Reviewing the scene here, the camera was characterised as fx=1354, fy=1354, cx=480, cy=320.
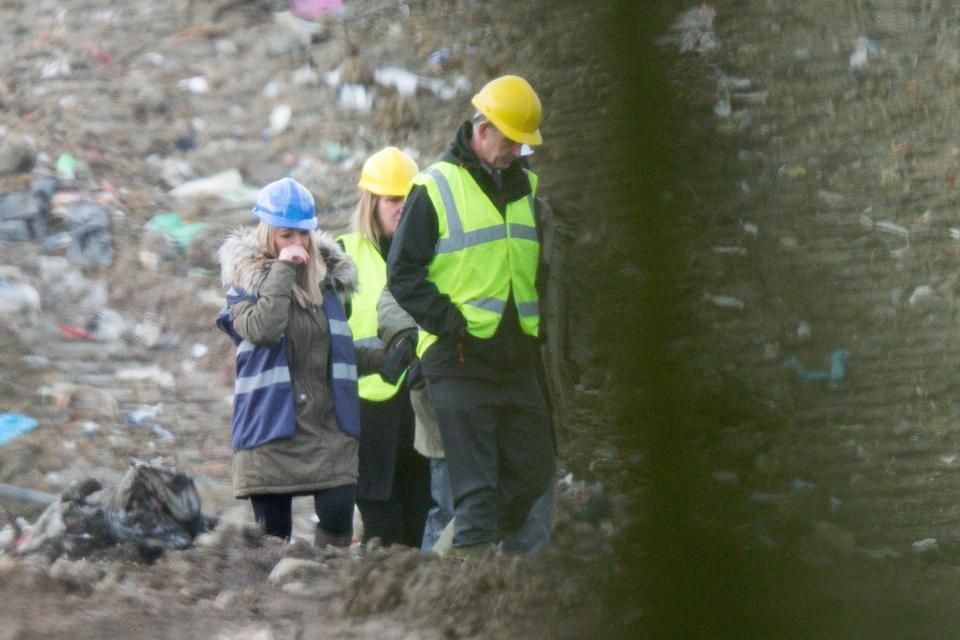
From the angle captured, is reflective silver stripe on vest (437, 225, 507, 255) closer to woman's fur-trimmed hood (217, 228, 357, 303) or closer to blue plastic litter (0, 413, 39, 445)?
woman's fur-trimmed hood (217, 228, 357, 303)

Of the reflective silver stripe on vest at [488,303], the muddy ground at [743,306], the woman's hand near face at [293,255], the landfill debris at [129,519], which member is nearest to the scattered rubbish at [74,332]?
the landfill debris at [129,519]

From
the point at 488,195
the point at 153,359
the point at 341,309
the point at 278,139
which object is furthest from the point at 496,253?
the point at 278,139

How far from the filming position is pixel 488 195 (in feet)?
9.35

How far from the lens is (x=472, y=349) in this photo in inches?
120

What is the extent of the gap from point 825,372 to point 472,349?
237 cm

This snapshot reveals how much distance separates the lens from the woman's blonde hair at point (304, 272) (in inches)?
135

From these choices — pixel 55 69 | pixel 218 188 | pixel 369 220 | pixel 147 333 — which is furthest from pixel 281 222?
pixel 55 69

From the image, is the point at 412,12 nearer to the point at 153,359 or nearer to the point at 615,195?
the point at 615,195

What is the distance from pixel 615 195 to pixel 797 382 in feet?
0.44

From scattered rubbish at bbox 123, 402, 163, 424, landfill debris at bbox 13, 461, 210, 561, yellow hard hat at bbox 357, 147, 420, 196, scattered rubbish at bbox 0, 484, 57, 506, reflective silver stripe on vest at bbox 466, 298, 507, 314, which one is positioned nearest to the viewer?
reflective silver stripe on vest at bbox 466, 298, 507, 314

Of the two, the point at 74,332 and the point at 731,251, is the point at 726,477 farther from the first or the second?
the point at 74,332

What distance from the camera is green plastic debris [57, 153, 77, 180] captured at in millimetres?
7598

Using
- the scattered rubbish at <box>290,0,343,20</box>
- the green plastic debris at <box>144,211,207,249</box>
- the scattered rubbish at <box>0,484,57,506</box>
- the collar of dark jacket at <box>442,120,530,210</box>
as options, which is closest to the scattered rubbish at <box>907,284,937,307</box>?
the collar of dark jacket at <box>442,120,530,210</box>

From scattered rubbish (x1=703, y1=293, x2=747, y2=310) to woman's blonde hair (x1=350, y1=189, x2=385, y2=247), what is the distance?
10.2 feet
